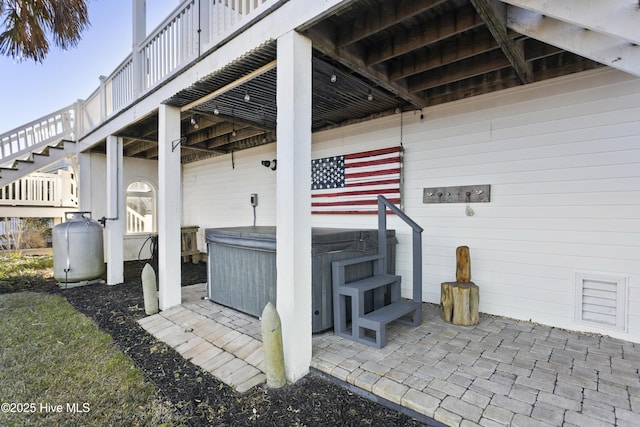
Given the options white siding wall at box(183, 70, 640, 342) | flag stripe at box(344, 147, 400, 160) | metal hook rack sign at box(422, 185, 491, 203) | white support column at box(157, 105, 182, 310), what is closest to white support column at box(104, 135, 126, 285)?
white support column at box(157, 105, 182, 310)

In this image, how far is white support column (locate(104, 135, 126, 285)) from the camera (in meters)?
5.43

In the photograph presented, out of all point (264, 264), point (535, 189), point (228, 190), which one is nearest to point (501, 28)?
point (535, 189)

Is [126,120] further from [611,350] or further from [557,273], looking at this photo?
[611,350]

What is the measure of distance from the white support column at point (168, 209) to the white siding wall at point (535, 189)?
2.87 m

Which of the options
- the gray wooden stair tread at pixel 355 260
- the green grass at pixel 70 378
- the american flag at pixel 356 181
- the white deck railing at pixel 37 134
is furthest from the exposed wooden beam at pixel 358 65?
the white deck railing at pixel 37 134

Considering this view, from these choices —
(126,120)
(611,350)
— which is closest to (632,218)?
(611,350)

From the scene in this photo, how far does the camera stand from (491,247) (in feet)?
11.4

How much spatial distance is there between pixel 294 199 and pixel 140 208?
8.05 metres

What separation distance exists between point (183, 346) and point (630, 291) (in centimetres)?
421

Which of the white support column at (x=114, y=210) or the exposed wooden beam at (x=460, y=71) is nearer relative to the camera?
the exposed wooden beam at (x=460, y=71)

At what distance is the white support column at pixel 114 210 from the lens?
5.43m

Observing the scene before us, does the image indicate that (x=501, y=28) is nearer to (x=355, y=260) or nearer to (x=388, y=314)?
(x=355, y=260)

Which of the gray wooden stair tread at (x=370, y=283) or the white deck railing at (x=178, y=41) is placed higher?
Result: the white deck railing at (x=178, y=41)

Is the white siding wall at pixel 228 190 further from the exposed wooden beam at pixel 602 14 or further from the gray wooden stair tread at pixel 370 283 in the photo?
the exposed wooden beam at pixel 602 14
